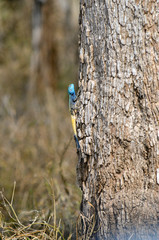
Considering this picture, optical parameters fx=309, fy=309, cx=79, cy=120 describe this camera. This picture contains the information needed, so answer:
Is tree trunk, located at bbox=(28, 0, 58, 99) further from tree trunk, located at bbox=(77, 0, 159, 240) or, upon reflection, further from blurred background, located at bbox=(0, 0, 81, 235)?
tree trunk, located at bbox=(77, 0, 159, 240)

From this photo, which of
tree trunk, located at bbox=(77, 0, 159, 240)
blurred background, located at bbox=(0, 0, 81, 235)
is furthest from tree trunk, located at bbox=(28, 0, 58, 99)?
tree trunk, located at bbox=(77, 0, 159, 240)

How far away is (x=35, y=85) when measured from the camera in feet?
25.0

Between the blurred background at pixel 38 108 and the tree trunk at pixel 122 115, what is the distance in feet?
1.44

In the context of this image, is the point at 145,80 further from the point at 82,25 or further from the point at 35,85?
the point at 35,85

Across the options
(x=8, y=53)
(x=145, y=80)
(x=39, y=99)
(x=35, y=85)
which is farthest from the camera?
(x=8, y=53)

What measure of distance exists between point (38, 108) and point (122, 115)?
4170mm

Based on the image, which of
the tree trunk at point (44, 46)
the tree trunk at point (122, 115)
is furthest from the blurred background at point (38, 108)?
the tree trunk at point (122, 115)

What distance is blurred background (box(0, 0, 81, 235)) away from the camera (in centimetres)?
334

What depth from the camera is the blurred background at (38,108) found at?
132 inches

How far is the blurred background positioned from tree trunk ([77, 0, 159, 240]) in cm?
44

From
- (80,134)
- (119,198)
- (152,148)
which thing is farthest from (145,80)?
(119,198)

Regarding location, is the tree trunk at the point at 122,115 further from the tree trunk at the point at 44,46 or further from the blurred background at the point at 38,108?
the tree trunk at the point at 44,46

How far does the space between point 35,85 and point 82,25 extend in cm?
546

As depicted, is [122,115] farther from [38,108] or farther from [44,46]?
[44,46]
